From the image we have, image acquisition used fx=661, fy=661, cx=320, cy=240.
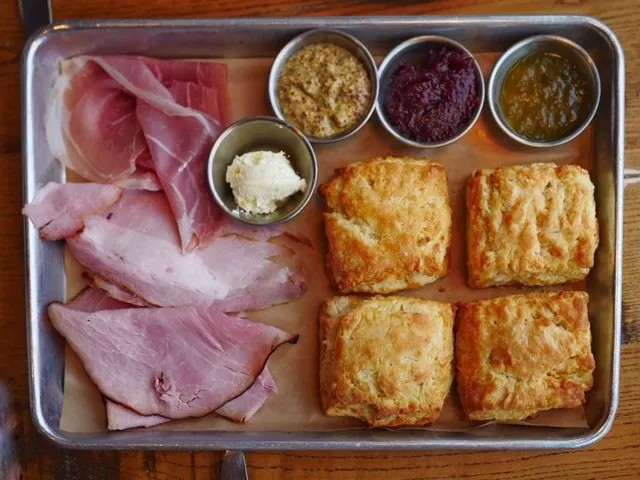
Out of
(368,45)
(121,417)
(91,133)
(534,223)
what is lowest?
(121,417)

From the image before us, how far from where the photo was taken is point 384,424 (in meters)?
3.61

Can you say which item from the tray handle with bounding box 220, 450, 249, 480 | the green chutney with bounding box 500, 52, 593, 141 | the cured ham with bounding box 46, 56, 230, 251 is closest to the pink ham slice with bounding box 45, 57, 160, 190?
the cured ham with bounding box 46, 56, 230, 251

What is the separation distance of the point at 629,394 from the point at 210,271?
2518 mm

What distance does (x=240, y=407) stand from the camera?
3.72 meters

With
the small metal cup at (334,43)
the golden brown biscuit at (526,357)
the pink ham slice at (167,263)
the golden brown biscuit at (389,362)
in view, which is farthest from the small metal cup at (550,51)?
the pink ham slice at (167,263)

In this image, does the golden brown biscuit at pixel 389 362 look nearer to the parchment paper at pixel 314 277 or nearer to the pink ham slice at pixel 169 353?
the parchment paper at pixel 314 277

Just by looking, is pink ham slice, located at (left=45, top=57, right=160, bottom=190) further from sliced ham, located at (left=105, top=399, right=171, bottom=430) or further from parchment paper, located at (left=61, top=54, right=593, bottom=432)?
sliced ham, located at (left=105, top=399, right=171, bottom=430)

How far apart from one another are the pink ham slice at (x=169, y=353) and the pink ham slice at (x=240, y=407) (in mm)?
45

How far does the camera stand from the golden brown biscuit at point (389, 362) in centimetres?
352

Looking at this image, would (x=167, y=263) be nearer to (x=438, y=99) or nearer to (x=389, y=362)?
(x=389, y=362)

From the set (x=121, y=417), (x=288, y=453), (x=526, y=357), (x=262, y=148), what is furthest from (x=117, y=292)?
(x=526, y=357)

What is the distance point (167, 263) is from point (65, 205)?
650 mm

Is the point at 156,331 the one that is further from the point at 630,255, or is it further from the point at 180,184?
the point at 630,255

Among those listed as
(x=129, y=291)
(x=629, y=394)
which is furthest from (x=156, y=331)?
(x=629, y=394)
